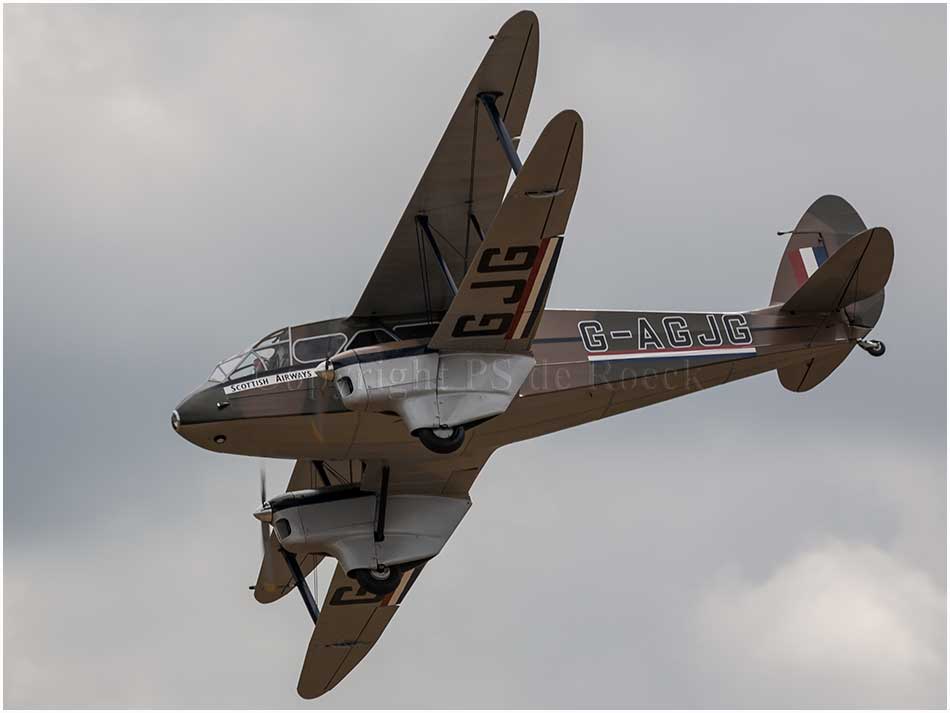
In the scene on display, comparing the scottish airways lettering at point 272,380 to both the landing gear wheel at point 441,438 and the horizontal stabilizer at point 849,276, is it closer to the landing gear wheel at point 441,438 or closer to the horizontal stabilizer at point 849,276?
the landing gear wheel at point 441,438

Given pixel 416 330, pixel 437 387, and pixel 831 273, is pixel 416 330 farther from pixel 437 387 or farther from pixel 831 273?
pixel 831 273

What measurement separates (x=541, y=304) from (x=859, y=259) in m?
6.37

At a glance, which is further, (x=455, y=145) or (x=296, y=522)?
(x=296, y=522)

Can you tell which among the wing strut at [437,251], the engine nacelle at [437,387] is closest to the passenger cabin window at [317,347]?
the engine nacelle at [437,387]

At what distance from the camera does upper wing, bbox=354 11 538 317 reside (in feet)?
90.8

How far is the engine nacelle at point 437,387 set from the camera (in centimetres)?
2595

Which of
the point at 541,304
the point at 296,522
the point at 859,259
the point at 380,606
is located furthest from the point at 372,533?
the point at 859,259

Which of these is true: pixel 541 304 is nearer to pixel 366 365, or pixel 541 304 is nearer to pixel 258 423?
pixel 366 365

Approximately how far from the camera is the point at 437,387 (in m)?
26.0

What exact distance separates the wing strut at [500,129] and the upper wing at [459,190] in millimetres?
113

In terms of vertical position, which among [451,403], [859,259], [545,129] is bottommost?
[451,403]

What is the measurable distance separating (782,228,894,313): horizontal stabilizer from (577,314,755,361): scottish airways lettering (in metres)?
1.04

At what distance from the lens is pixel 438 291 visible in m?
28.8

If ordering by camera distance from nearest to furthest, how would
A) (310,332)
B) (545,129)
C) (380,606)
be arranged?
(545,129) < (310,332) < (380,606)
